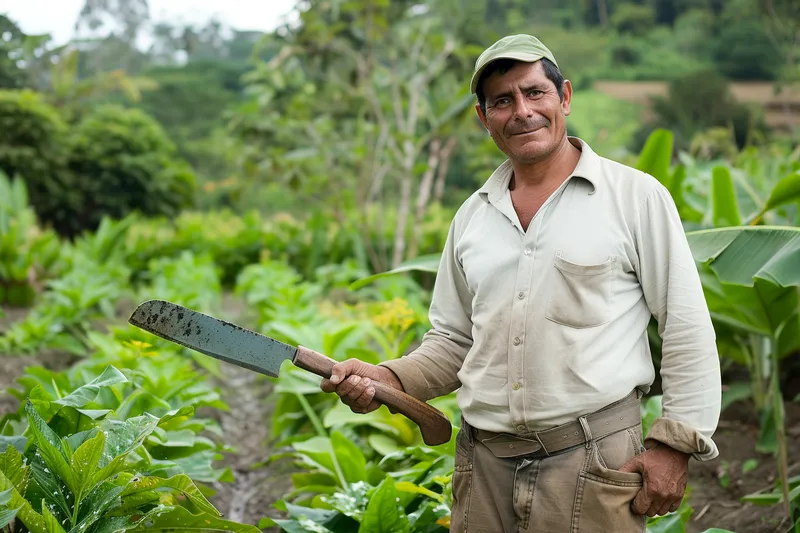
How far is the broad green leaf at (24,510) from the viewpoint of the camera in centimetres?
182

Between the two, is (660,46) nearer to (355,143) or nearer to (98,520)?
(355,143)

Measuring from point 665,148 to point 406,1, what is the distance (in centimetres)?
598

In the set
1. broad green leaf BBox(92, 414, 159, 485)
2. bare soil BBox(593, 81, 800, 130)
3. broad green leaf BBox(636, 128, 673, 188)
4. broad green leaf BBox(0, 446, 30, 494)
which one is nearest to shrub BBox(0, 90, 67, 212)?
broad green leaf BBox(636, 128, 673, 188)

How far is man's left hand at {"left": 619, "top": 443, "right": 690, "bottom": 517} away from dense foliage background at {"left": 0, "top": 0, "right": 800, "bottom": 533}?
62 centimetres

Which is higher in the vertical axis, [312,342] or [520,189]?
[520,189]

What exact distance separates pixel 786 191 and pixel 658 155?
0.63 meters

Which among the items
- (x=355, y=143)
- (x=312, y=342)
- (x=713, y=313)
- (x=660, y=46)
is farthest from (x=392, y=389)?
(x=660, y=46)

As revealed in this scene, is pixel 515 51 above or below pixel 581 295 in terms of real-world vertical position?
above

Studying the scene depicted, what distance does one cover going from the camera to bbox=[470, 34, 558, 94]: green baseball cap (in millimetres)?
1812

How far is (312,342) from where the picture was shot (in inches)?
170

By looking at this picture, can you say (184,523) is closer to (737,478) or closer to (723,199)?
(723,199)

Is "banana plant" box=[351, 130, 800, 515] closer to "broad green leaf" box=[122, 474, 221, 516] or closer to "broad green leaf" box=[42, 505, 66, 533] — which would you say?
"broad green leaf" box=[122, 474, 221, 516]

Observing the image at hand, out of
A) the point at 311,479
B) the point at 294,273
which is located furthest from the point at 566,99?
the point at 294,273

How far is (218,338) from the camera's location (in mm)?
1877
